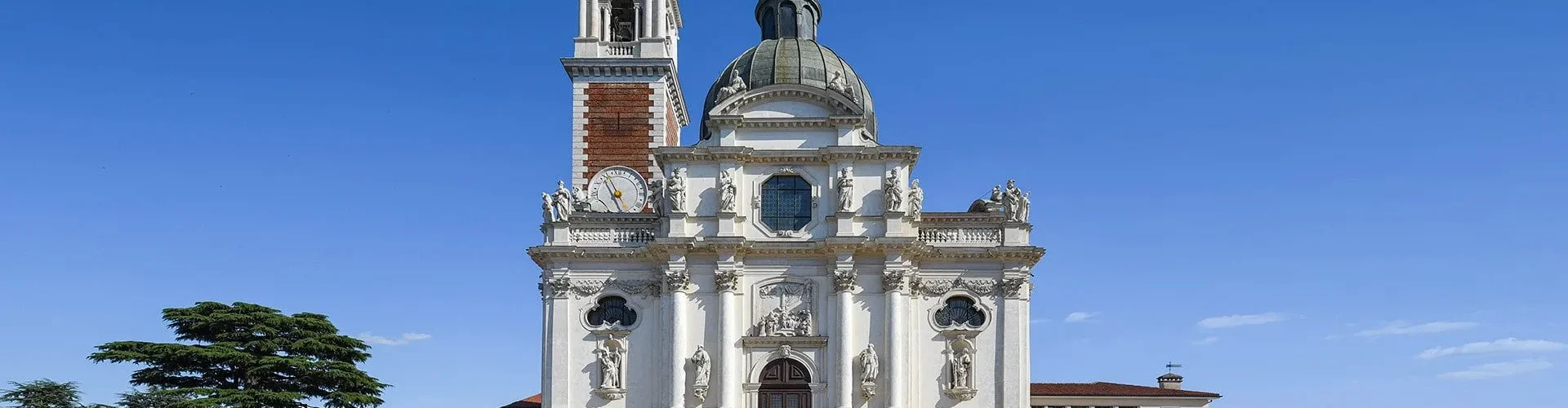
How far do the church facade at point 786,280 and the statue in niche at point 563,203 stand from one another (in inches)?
2.0

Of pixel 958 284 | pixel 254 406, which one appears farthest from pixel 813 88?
pixel 254 406

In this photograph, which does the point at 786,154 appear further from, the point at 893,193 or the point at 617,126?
the point at 617,126

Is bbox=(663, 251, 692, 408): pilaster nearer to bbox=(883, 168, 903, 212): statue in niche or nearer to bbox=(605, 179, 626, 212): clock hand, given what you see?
bbox=(883, 168, 903, 212): statue in niche

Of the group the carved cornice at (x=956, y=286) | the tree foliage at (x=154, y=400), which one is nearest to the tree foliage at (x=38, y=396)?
the tree foliage at (x=154, y=400)

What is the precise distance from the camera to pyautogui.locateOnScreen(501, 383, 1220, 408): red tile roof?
50062 millimetres

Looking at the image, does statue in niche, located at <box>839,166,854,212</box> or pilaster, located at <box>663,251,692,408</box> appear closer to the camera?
pilaster, located at <box>663,251,692,408</box>

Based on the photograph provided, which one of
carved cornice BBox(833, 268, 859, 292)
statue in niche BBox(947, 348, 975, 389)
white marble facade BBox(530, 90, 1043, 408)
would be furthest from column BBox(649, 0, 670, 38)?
statue in niche BBox(947, 348, 975, 389)

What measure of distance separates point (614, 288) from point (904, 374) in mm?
8254

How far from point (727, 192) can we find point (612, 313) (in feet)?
15.2

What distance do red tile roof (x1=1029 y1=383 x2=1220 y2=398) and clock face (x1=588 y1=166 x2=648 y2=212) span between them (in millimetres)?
14201

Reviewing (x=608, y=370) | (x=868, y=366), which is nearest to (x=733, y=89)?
(x=608, y=370)

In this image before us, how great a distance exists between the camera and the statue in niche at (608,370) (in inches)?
1622

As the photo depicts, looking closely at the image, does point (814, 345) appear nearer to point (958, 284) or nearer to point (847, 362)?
point (847, 362)

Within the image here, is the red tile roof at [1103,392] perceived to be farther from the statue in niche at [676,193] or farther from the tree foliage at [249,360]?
the tree foliage at [249,360]
